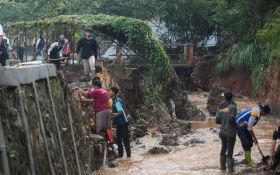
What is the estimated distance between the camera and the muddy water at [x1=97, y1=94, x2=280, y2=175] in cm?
1246

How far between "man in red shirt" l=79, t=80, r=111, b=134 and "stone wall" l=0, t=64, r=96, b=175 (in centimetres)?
184

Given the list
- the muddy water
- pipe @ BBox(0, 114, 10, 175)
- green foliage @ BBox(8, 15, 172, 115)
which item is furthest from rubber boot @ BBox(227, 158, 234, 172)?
green foliage @ BBox(8, 15, 172, 115)

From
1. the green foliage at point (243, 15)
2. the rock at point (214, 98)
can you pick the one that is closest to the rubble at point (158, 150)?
the rock at point (214, 98)

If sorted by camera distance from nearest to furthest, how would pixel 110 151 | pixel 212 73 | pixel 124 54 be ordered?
pixel 110 151
pixel 124 54
pixel 212 73

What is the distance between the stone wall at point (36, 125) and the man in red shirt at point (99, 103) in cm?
184

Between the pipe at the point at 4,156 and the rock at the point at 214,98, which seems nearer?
the pipe at the point at 4,156

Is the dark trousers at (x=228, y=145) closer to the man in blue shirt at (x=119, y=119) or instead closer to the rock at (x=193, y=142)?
the man in blue shirt at (x=119, y=119)

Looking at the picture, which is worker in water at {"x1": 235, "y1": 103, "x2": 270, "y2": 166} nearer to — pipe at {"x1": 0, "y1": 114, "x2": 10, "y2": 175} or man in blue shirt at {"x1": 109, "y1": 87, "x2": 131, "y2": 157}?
man in blue shirt at {"x1": 109, "y1": 87, "x2": 131, "y2": 157}

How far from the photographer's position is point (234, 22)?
1166 inches

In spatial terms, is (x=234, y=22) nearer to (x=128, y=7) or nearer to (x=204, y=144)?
(x=128, y=7)

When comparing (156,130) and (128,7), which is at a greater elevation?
(128,7)

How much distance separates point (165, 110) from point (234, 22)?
35.8 feet

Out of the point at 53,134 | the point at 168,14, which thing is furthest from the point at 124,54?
the point at 53,134

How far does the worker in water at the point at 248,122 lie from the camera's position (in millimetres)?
10992
